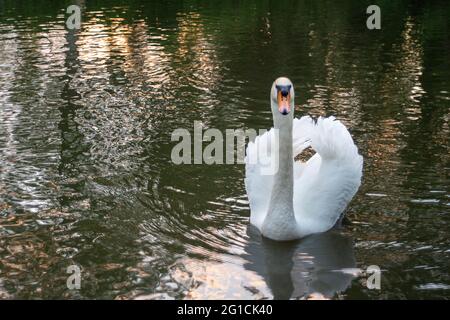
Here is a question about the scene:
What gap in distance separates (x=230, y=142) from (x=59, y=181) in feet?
7.93

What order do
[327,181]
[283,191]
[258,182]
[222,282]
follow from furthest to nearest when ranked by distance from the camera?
[258,182] → [327,181] → [283,191] → [222,282]

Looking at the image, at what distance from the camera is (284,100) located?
20.9 ft

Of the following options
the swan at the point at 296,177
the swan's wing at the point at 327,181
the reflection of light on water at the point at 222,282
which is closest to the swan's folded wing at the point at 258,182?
the swan at the point at 296,177

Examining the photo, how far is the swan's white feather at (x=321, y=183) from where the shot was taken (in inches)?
274

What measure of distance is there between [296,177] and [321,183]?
1.99ft

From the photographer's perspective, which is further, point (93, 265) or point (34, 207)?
point (34, 207)

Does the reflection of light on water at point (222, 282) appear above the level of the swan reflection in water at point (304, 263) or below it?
above

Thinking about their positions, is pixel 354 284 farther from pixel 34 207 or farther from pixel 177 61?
pixel 177 61

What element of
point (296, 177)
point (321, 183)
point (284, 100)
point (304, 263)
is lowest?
point (304, 263)

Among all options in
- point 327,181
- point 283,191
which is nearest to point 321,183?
point 327,181

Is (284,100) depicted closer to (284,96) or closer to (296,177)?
(284,96)

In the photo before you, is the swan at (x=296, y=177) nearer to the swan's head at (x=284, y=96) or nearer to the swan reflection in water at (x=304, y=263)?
the swan's head at (x=284, y=96)

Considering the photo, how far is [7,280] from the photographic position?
240 inches
